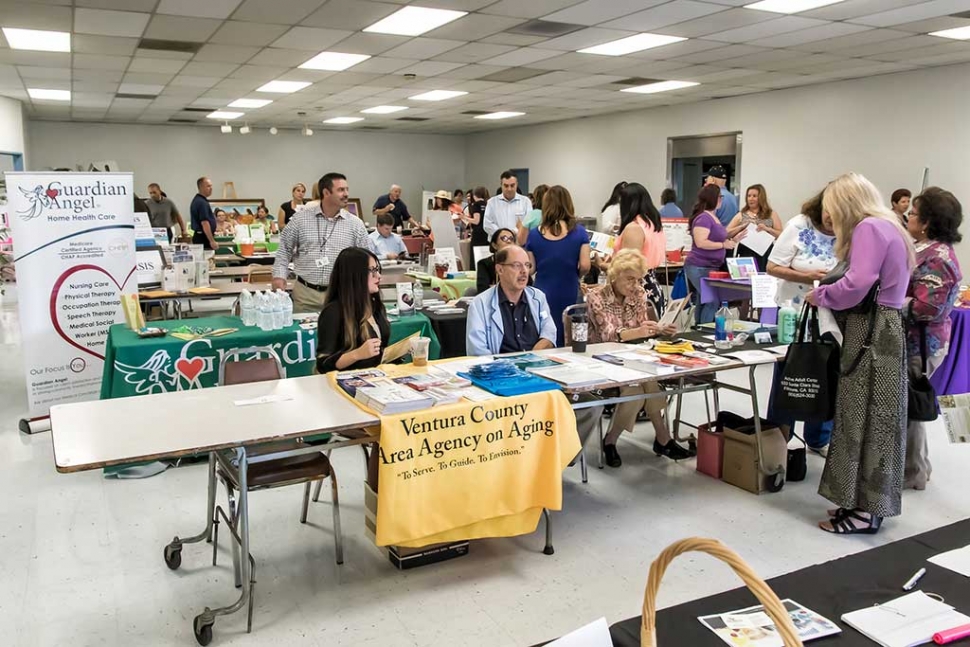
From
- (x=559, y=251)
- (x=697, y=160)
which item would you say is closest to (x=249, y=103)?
(x=697, y=160)

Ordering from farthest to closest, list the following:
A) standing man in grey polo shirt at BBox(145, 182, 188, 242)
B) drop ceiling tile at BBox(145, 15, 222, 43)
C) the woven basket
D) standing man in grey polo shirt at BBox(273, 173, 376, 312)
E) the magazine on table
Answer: standing man in grey polo shirt at BBox(145, 182, 188, 242) → drop ceiling tile at BBox(145, 15, 222, 43) → standing man in grey polo shirt at BBox(273, 173, 376, 312) → the magazine on table → the woven basket

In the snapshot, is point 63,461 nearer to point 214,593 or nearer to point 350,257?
point 214,593

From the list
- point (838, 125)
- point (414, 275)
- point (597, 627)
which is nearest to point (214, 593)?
point (597, 627)

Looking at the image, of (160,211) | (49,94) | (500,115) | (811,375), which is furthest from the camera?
(500,115)

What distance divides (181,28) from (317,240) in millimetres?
2593

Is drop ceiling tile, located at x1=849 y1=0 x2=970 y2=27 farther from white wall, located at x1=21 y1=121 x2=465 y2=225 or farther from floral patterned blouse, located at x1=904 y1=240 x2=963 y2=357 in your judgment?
white wall, located at x1=21 y1=121 x2=465 y2=225

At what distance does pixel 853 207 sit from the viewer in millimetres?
3057

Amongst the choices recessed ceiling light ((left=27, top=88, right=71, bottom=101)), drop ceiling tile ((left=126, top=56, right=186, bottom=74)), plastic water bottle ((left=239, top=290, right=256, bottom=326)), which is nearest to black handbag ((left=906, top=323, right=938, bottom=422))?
plastic water bottle ((left=239, top=290, right=256, bottom=326))

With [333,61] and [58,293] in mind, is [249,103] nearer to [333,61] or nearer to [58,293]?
[333,61]

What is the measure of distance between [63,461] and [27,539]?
56.0 inches

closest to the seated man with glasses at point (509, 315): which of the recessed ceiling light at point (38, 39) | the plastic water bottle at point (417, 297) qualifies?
the plastic water bottle at point (417, 297)

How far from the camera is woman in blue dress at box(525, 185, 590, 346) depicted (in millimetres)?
4832

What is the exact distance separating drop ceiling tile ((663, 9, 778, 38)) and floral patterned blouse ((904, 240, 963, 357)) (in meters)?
2.90

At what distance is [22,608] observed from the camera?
8.70 feet
